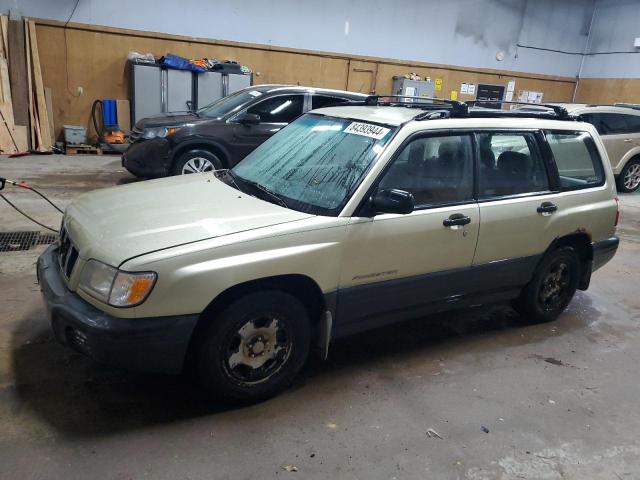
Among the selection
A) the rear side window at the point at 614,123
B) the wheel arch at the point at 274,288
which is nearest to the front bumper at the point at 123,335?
the wheel arch at the point at 274,288

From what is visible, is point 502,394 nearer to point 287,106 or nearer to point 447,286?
point 447,286

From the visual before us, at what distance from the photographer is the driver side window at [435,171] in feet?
11.3

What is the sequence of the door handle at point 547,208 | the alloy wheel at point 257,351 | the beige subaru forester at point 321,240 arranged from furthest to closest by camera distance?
1. the door handle at point 547,208
2. the alloy wheel at point 257,351
3. the beige subaru forester at point 321,240

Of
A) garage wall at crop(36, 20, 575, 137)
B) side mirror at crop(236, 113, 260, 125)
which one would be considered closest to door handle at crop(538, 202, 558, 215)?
side mirror at crop(236, 113, 260, 125)

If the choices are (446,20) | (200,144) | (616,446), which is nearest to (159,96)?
(200,144)

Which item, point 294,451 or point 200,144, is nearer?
point 294,451

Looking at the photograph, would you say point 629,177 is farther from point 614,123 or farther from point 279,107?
point 279,107

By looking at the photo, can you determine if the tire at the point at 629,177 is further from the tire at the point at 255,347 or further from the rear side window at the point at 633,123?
the tire at the point at 255,347

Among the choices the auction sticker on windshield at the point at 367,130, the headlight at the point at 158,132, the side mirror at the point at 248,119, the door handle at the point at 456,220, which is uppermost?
the auction sticker on windshield at the point at 367,130

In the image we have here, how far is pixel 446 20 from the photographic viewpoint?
51.3 ft

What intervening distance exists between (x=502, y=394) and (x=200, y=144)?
5.91 m

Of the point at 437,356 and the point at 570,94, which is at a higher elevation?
the point at 570,94

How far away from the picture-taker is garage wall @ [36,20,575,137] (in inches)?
Answer: 459

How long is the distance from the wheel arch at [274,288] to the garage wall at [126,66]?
10.8 meters
